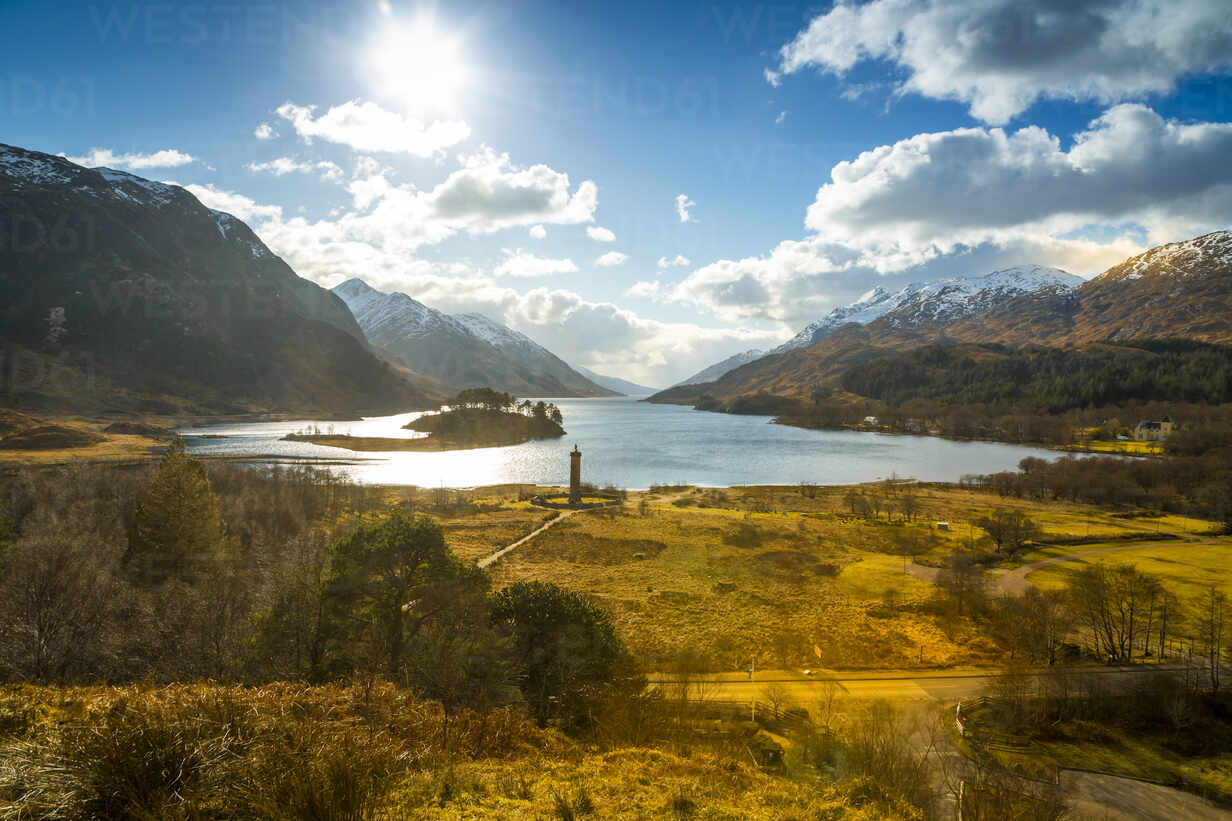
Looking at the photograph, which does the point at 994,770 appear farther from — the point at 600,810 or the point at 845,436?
the point at 845,436

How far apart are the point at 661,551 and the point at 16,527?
43.4 metres

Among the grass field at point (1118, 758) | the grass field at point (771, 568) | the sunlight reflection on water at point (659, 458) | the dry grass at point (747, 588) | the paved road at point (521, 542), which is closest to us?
the grass field at point (1118, 758)

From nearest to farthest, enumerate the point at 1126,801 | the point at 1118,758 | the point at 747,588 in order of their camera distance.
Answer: the point at 1126,801, the point at 1118,758, the point at 747,588

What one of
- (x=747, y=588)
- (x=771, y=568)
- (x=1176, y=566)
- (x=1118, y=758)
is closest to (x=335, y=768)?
(x=1118, y=758)

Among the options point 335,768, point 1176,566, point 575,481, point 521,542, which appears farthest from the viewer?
point 575,481

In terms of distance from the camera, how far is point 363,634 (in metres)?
16.8

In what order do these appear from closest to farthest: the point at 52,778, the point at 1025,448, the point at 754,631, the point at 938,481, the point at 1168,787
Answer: the point at 52,778, the point at 1168,787, the point at 754,631, the point at 938,481, the point at 1025,448

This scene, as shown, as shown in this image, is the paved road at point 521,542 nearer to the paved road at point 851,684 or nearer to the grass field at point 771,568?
the grass field at point 771,568

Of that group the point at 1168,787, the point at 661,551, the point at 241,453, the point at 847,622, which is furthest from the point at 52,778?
the point at 241,453

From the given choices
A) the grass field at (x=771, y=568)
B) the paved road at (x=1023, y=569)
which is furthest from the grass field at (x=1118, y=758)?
the paved road at (x=1023, y=569)

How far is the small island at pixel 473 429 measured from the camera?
5059 inches

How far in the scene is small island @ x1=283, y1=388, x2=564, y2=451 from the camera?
128500 millimetres

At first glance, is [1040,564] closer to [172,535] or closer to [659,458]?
[172,535]

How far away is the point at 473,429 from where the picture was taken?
14138cm
